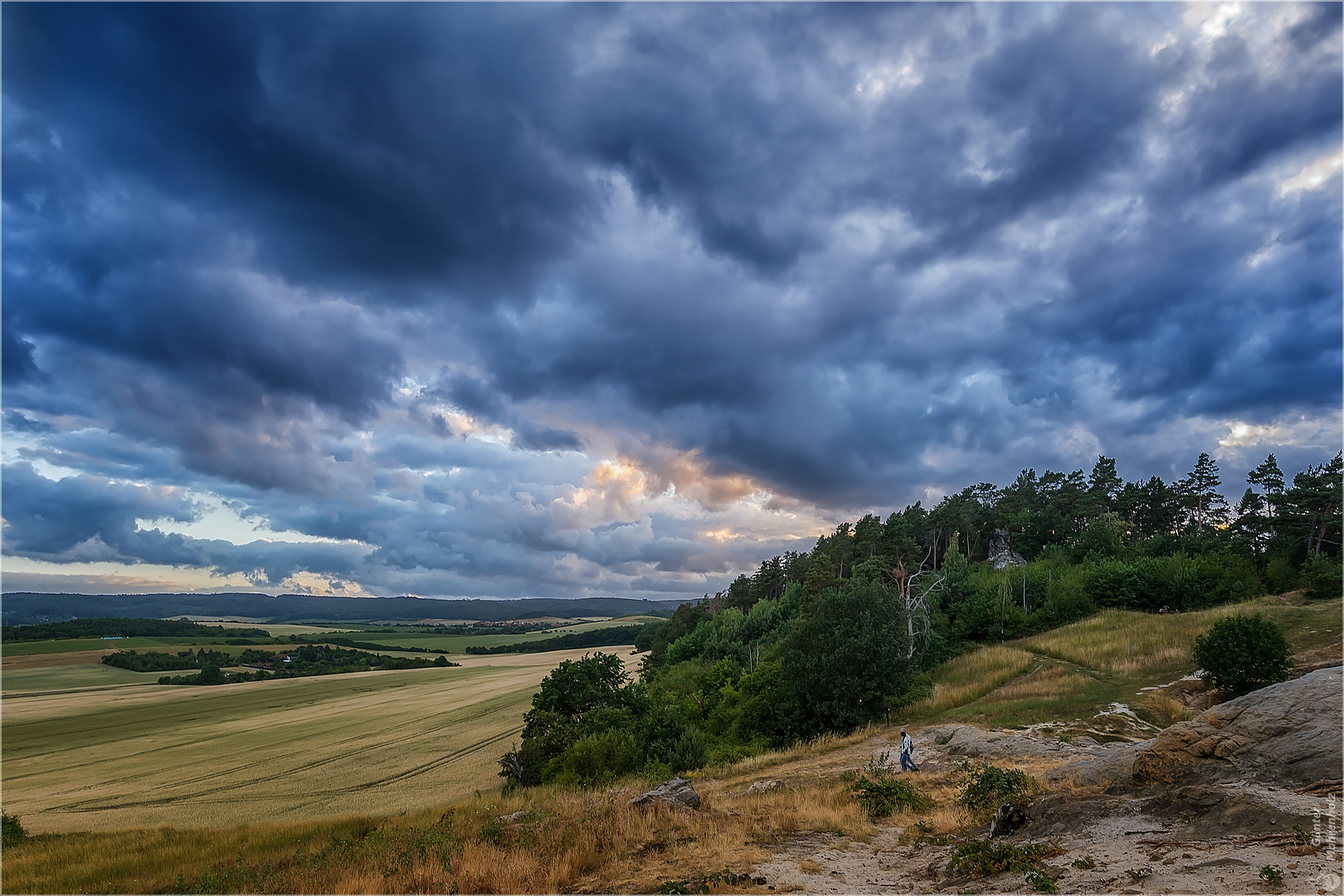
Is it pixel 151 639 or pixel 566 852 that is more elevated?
pixel 566 852

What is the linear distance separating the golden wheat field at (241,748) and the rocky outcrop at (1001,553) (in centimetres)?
8551

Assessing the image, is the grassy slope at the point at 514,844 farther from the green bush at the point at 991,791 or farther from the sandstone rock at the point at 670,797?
the green bush at the point at 991,791

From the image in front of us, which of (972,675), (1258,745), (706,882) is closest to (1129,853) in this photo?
(1258,745)

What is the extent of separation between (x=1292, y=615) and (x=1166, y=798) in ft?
168

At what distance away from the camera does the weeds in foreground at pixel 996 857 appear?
10539 millimetres

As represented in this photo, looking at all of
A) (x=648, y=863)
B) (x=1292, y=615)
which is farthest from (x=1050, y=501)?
(x=648, y=863)

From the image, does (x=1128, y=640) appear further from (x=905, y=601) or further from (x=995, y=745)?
(x=995, y=745)

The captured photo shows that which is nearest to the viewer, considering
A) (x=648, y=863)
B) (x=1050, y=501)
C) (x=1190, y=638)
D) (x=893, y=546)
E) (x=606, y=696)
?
(x=648, y=863)

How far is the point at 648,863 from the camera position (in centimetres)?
1251

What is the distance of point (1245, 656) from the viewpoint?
93.8 ft

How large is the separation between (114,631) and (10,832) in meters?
194

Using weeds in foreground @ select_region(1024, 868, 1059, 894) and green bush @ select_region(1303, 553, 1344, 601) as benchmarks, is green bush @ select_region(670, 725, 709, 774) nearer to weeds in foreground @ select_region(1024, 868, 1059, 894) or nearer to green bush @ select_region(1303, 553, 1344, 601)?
weeds in foreground @ select_region(1024, 868, 1059, 894)

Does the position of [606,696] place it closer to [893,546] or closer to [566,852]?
[566,852]

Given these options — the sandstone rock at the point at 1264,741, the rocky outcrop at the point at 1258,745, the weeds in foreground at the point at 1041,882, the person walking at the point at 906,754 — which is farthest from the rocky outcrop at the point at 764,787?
the weeds in foreground at the point at 1041,882
